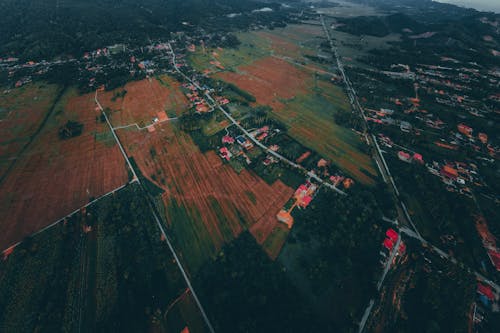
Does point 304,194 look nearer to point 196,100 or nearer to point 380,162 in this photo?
point 380,162

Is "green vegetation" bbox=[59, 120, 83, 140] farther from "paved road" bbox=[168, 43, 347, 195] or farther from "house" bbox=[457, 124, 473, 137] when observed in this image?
"house" bbox=[457, 124, 473, 137]

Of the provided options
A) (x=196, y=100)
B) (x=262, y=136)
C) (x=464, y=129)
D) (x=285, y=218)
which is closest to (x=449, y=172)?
(x=464, y=129)

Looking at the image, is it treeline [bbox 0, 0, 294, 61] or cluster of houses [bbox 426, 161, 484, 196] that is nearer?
cluster of houses [bbox 426, 161, 484, 196]

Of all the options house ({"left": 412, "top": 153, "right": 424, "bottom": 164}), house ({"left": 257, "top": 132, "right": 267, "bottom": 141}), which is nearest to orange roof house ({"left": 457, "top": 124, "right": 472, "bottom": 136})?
house ({"left": 412, "top": 153, "right": 424, "bottom": 164})

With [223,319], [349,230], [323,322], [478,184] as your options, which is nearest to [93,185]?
[223,319]

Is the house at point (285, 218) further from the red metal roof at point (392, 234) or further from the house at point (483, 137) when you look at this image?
the house at point (483, 137)

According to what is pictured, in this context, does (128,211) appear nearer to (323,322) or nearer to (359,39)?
(323,322)

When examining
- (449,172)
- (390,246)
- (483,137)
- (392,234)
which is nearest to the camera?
(390,246)
